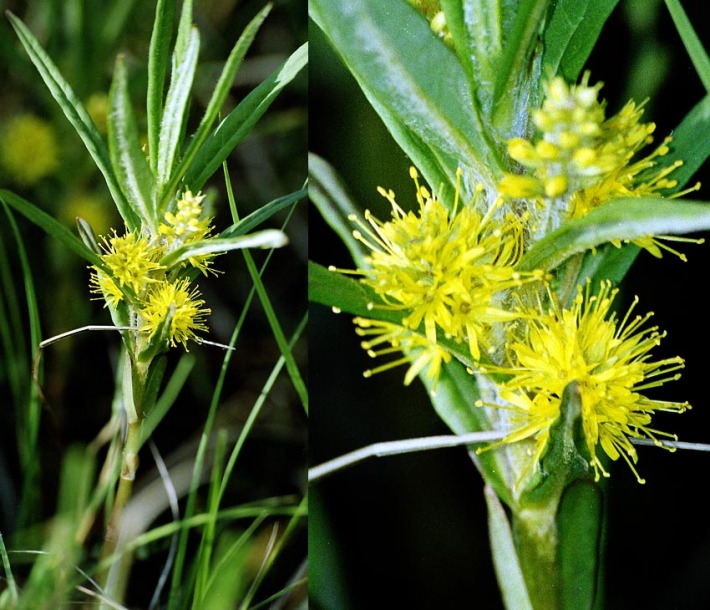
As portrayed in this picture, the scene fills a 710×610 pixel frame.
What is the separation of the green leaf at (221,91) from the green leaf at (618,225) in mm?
366

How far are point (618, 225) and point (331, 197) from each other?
345 millimetres

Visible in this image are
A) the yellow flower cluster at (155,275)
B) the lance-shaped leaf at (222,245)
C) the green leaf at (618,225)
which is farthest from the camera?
the yellow flower cluster at (155,275)

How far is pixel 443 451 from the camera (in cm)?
87

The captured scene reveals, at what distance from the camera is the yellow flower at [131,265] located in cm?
85

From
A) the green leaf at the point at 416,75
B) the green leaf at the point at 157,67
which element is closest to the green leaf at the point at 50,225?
the green leaf at the point at 157,67

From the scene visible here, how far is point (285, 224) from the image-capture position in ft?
3.09

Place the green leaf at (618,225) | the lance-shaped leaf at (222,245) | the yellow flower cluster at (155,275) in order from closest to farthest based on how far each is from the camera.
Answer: the green leaf at (618,225)
the lance-shaped leaf at (222,245)
the yellow flower cluster at (155,275)

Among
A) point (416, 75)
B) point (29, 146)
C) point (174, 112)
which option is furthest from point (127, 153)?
point (416, 75)

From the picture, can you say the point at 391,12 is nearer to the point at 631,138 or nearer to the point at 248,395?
the point at 631,138

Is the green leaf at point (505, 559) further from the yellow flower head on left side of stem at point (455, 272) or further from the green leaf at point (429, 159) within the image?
the green leaf at point (429, 159)

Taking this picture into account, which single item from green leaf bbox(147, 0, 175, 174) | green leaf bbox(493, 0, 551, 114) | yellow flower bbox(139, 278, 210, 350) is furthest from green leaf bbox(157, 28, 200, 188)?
green leaf bbox(493, 0, 551, 114)

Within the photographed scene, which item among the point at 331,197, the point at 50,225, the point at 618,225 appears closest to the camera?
the point at 618,225

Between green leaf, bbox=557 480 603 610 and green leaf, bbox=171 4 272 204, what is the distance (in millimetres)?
542

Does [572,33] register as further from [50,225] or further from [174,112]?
[50,225]
